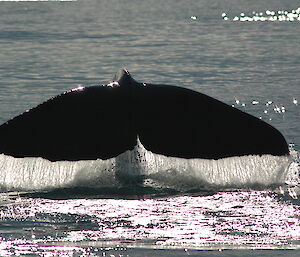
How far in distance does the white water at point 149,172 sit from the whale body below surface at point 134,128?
0.35 ft

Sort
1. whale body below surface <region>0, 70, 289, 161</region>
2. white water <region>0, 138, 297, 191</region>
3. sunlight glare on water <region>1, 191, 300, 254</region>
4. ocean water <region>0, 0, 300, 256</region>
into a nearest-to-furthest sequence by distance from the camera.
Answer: ocean water <region>0, 0, 300, 256</region>
sunlight glare on water <region>1, 191, 300, 254</region>
whale body below surface <region>0, 70, 289, 161</region>
white water <region>0, 138, 297, 191</region>

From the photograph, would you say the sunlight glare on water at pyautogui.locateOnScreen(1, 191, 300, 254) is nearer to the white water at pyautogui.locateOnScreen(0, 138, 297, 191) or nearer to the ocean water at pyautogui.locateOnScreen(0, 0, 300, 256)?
the ocean water at pyautogui.locateOnScreen(0, 0, 300, 256)

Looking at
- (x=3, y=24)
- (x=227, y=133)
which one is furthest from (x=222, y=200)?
(x=3, y=24)

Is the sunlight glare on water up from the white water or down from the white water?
down

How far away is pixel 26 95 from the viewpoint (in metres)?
18.2

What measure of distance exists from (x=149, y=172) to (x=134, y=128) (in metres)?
1.43

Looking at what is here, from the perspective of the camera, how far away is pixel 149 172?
10.2m

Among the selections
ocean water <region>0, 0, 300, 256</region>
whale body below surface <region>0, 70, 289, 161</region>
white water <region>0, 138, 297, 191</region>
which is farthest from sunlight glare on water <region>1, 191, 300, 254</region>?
whale body below surface <region>0, 70, 289, 161</region>

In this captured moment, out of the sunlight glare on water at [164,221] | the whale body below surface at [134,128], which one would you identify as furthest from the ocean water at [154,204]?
the whale body below surface at [134,128]

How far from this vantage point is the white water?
28.8ft

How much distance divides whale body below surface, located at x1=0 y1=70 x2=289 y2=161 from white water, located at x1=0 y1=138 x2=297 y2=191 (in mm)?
108

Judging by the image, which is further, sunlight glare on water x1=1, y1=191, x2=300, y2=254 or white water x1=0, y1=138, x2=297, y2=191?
white water x1=0, y1=138, x2=297, y2=191

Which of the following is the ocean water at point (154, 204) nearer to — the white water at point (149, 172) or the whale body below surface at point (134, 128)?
the white water at point (149, 172)

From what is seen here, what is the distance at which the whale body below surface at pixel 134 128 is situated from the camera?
28.3 feet
